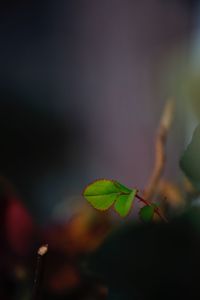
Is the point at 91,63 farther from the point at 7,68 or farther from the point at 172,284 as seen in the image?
the point at 172,284

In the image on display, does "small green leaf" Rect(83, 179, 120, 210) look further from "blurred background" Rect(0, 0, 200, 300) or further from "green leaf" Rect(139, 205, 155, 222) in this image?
"blurred background" Rect(0, 0, 200, 300)

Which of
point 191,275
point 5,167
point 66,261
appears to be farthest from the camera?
point 5,167

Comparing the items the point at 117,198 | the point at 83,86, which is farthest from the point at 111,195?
the point at 83,86

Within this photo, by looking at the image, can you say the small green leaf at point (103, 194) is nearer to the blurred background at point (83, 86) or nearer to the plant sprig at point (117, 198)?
the plant sprig at point (117, 198)

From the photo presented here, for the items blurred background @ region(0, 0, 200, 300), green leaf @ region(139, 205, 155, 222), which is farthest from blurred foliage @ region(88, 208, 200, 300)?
blurred background @ region(0, 0, 200, 300)

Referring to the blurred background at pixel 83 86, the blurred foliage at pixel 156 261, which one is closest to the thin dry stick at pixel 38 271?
the blurred foliage at pixel 156 261

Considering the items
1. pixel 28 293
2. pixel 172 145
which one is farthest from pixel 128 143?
pixel 28 293
